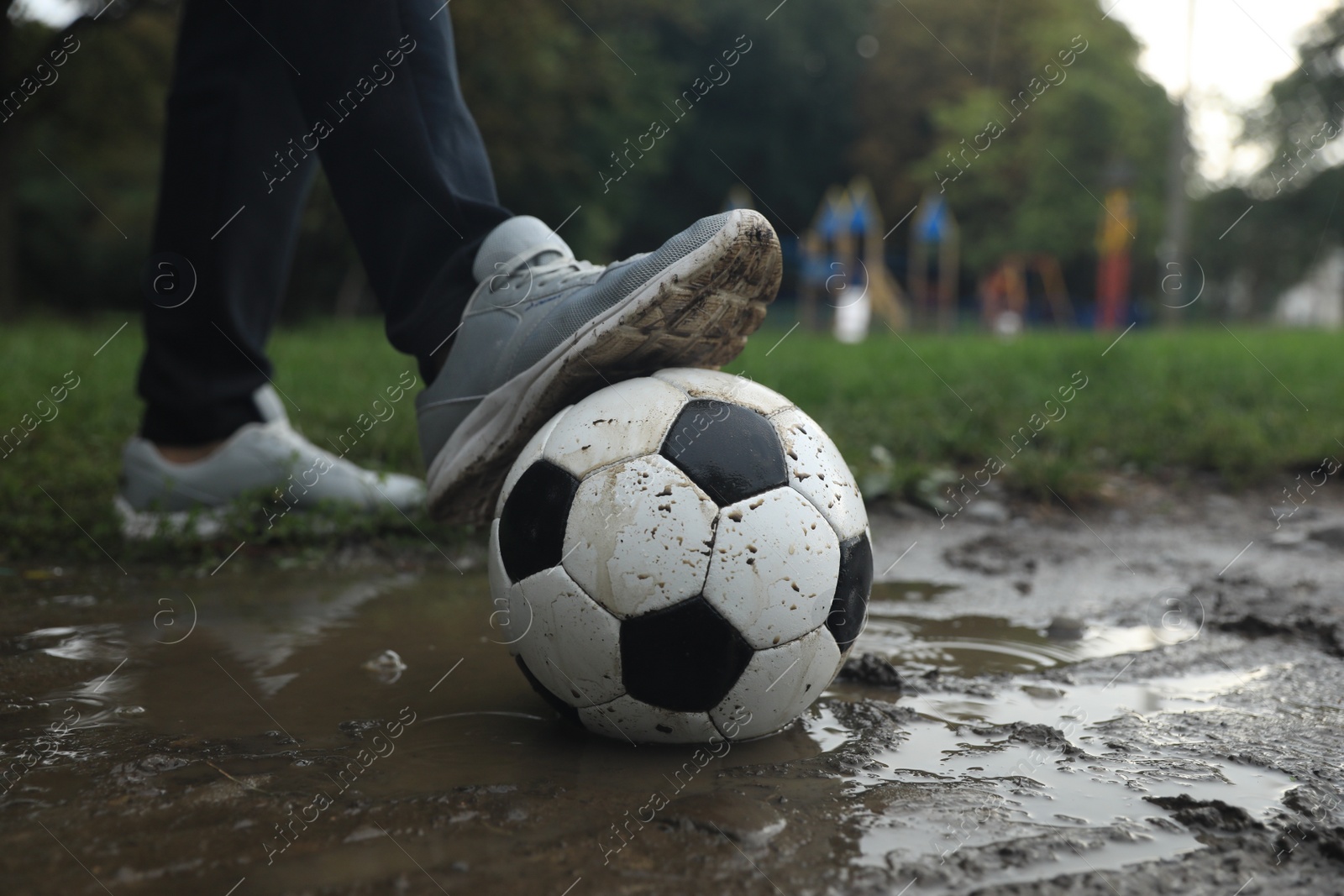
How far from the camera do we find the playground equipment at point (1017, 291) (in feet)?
84.9

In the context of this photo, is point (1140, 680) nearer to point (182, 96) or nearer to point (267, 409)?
point (267, 409)

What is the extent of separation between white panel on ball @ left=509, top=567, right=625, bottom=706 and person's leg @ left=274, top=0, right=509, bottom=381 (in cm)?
77

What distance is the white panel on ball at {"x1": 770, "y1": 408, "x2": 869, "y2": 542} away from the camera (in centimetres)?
189

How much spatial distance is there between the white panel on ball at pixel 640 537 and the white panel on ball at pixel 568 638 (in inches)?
1.3

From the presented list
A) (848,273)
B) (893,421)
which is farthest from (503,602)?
(848,273)

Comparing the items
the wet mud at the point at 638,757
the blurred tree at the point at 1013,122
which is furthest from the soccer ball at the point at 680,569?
the blurred tree at the point at 1013,122

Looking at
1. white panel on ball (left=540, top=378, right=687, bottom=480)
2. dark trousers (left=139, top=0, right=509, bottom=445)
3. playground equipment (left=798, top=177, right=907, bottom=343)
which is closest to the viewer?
white panel on ball (left=540, top=378, right=687, bottom=480)

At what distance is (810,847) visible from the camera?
1440mm

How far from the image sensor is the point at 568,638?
71.7 inches

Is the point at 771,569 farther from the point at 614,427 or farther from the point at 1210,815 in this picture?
the point at 1210,815

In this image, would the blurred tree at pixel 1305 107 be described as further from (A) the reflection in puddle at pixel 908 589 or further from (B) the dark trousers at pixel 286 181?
(B) the dark trousers at pixel 286 181

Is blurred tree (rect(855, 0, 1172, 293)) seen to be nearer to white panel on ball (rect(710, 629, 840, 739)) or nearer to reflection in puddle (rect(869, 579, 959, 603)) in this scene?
reflection in puddle (rect(869, 579, 959, 603))

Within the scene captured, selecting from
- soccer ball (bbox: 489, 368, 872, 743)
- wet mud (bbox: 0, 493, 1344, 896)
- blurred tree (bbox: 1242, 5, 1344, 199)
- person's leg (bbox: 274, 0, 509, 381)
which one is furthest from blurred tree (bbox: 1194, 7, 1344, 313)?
soccer ball (bbox: 489, 368, 872, 743)

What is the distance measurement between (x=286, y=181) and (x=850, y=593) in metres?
2.19
